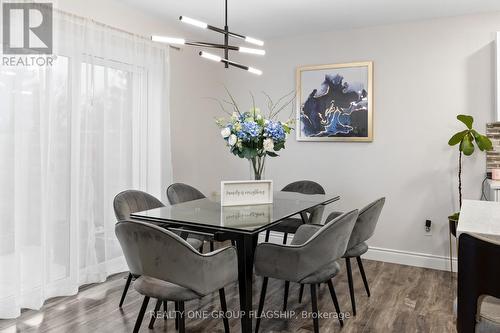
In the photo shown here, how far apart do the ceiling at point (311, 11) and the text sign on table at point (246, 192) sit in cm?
175

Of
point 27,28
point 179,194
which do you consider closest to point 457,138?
point 179,194

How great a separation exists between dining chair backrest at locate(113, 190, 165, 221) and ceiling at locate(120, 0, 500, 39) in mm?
1807

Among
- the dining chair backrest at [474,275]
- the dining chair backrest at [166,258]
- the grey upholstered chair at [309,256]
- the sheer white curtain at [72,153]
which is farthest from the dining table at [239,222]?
the dining chair backrest at [474,275]

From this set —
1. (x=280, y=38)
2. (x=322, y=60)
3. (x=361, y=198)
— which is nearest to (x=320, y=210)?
(x=361, y=198)

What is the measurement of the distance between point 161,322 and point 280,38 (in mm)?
3438

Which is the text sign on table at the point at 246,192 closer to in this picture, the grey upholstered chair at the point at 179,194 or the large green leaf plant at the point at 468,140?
the grey upholstered chair at the point at 179,194

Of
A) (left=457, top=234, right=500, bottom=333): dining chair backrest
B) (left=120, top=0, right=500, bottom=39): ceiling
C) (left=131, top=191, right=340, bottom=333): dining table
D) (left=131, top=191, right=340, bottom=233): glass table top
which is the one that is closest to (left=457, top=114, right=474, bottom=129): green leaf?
(left=120, top=0, right=500, bottom=39): ceiling

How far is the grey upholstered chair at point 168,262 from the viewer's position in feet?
6.39

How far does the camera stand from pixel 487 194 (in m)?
3.77

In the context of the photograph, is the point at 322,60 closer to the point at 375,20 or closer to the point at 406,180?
the point at 375,20

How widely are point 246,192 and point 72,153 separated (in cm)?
146

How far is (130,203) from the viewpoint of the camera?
3029 millimetres

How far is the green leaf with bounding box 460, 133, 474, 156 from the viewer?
3.56 metres

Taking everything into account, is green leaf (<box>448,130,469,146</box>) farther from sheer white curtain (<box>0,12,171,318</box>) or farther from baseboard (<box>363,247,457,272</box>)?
sheer white curtain (<box>0,12,171,318</box>)
